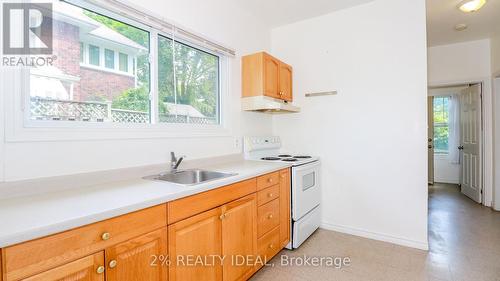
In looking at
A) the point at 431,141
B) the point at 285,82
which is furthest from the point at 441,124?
the point at 285,82

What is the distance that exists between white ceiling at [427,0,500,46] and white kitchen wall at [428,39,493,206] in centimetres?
15

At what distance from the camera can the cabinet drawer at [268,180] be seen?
6.48 feet

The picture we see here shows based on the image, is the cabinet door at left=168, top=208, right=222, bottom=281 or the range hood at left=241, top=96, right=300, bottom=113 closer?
the cabinet door at left=168, top=208, right=222, bottom=281

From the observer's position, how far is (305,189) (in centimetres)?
259

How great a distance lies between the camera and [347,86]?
2.82 m

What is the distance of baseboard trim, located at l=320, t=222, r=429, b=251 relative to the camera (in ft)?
8.01

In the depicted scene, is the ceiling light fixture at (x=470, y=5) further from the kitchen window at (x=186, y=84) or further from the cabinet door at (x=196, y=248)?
the cabinet door at (x=196, y=248)

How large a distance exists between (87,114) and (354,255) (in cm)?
254

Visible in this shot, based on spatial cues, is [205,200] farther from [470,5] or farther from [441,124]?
[441,124]

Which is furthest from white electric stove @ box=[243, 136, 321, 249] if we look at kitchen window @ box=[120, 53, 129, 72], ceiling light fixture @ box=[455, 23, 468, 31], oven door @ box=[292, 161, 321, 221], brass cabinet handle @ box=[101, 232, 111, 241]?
ceiling light fixture @ box=[455, 23, 468, 31]

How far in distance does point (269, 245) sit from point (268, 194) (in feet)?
1.48

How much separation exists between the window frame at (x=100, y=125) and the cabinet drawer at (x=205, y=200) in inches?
27.7

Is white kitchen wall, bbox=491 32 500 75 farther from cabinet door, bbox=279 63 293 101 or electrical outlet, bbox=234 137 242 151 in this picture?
electrical outlet, bbox=234 137 242 151

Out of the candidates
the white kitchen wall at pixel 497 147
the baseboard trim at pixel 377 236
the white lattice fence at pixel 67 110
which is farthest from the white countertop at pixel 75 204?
the white kitchen wall at pixel 497 147
